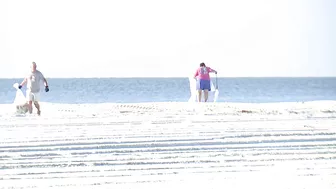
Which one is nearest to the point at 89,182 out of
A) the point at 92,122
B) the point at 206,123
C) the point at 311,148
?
the point at 311,148

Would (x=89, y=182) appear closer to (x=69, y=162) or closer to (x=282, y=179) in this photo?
(x=69, y=162)

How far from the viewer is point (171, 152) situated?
28.2 ft

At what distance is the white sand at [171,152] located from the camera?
6.84m

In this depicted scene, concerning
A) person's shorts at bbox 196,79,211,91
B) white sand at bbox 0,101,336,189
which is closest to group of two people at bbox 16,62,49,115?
white sand at bbox 0,101,336,189

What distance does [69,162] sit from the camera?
7.99m

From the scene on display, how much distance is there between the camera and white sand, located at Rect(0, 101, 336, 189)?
22.4 feet

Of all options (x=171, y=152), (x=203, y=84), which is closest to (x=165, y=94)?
(x=203, y=84)

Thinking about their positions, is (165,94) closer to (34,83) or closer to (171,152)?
(34,83)

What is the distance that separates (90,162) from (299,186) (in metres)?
2.55

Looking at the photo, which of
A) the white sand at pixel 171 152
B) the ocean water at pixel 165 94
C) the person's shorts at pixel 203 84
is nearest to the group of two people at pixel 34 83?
the white sand at pixel 171 152

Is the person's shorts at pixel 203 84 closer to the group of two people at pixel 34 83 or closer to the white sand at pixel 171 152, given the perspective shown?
the white sand at pixel 171 152

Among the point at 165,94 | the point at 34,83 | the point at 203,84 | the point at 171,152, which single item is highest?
the point at 165,94

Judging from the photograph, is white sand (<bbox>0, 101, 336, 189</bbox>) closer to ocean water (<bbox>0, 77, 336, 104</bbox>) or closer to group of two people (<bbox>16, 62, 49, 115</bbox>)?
group of two people (<bbox>16, 62, 49, 115</bbox>)

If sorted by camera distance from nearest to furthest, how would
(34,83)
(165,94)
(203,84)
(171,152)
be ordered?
(171,152)
(34,83)
(203,84)
(165,94)
